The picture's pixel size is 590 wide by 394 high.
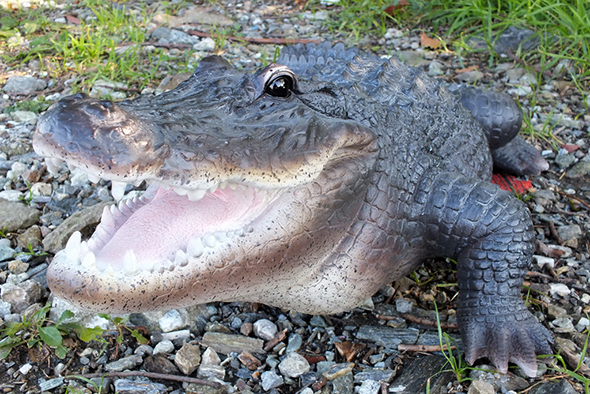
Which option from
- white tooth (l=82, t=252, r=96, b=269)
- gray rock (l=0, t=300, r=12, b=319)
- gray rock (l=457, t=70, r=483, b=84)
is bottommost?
gray rock (l=0, t=300, r=12, b=319)

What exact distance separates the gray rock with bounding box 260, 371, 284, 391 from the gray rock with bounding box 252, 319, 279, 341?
22 cm

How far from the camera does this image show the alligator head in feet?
5.92

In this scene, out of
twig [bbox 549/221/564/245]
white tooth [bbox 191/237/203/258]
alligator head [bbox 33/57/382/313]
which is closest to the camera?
alligator head [bbox 33/57/382/313]

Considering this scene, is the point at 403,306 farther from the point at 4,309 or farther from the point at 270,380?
the point at 4,309

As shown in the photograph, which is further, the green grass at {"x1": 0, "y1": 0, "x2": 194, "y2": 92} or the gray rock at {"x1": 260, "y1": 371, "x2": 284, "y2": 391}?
the green grass at {"x1": 0, "y1": 0, "x2": 194, "y2": 92}

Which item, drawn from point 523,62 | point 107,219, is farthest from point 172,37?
point 107,219

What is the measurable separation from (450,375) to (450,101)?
157 centimetres

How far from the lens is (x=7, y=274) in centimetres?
293

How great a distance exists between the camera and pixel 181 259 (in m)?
2.00

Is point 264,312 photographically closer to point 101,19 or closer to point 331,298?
point 331,298

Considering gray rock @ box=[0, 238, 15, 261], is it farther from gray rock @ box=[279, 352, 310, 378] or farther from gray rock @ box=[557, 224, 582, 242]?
gray rock @ box=[557, 224, 582, 242]

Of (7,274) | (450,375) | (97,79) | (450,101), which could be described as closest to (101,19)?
(97,79)

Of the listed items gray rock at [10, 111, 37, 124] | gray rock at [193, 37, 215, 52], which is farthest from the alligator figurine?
gray rock at [193, 37, 215, 52]

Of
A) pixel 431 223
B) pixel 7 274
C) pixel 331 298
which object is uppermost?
pixel 431 223
